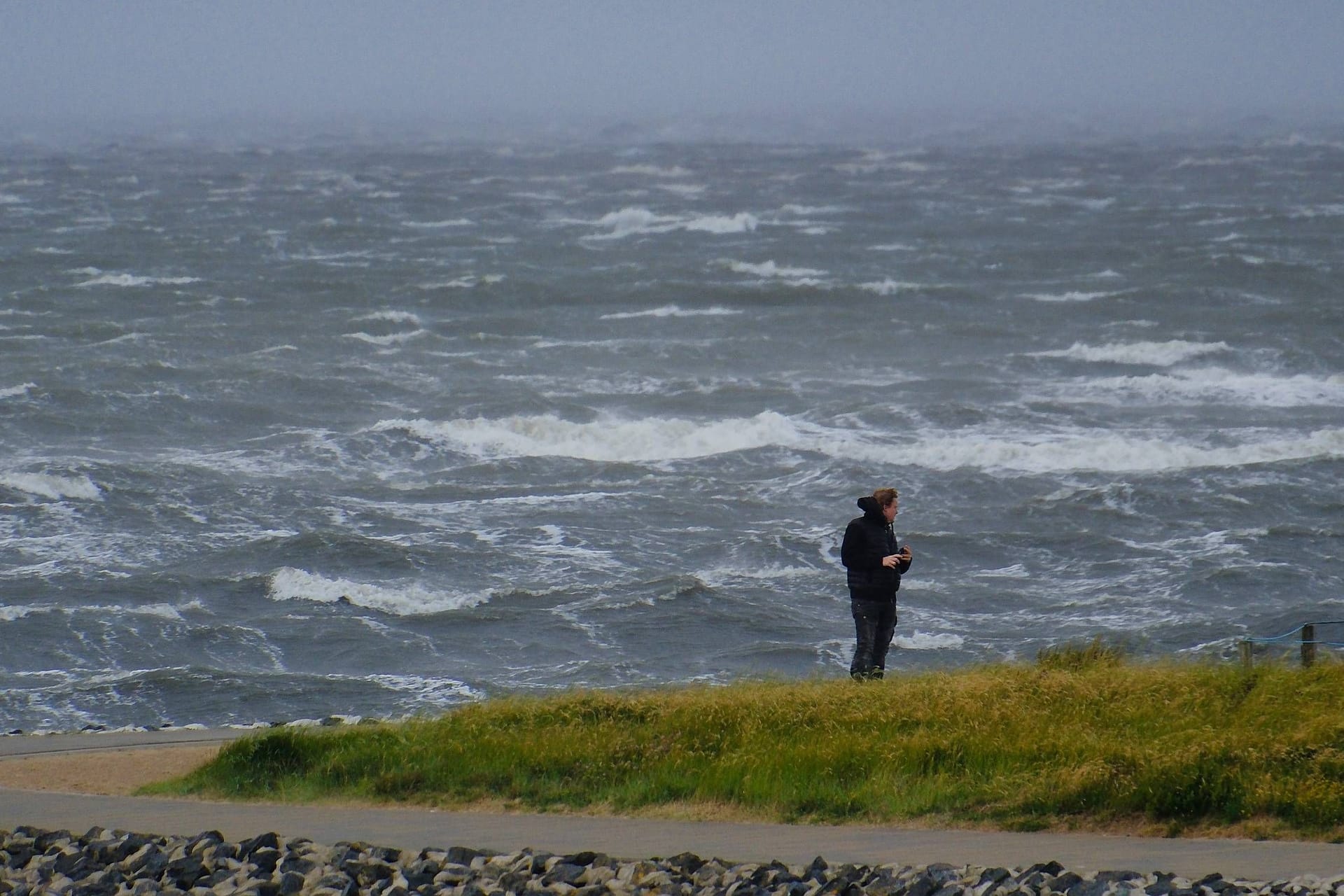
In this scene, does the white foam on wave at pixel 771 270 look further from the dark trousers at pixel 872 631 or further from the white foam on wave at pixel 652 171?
the white foam on wave at pixel 652 171

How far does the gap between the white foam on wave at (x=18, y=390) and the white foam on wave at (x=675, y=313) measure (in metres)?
15.4

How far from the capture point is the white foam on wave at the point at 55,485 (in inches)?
942

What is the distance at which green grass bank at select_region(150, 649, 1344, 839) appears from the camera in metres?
8.33

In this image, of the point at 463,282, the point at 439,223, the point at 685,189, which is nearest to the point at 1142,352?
the point at 463,282

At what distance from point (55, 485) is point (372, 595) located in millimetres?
7591

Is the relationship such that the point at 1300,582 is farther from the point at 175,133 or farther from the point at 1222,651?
the point at 175,133

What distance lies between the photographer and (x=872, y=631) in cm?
1148

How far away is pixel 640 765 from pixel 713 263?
148ft

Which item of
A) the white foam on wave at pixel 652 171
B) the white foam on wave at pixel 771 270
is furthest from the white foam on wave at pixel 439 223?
the white foam on wave at pixel 652 171

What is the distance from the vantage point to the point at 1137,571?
2041cm

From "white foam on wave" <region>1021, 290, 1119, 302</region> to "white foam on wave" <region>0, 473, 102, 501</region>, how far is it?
28025 millimetres

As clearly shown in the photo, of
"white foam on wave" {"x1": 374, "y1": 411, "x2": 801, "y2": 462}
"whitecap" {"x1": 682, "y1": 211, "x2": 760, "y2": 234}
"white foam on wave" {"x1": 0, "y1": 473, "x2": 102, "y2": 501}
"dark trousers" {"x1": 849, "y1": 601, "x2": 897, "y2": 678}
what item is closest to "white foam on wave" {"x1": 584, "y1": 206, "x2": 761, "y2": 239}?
"whitecap" {"x1": 682, "y1": 211, "x2": 760, "y2": 234}


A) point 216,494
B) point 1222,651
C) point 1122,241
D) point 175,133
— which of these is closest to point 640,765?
point 1222,651

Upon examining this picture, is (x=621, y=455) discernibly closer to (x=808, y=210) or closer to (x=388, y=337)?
(x=388, y=337)
